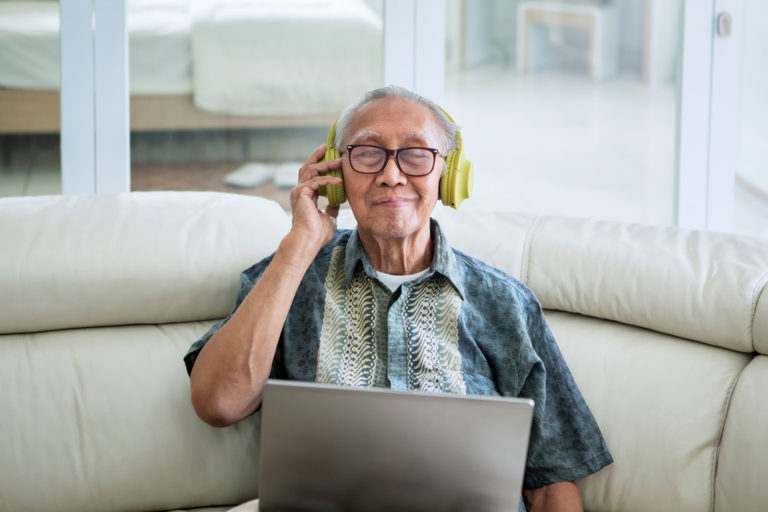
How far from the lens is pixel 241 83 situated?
2939mm

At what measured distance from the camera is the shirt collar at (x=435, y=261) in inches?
71.8

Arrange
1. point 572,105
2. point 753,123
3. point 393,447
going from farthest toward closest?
point 572,105 → point 753,123 → point 393,447

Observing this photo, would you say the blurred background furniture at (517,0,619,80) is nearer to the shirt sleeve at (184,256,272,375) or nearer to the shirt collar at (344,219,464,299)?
the shirt collar at (344,219,464,299)

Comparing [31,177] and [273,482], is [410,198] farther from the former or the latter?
[31,177]

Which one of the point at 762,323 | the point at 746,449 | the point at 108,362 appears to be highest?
the point at 762,323

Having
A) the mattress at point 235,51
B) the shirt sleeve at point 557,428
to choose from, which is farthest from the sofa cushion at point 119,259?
the mattress at point 235,51

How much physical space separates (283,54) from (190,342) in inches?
52.2

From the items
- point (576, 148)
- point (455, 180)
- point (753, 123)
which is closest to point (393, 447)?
point (455, 180)

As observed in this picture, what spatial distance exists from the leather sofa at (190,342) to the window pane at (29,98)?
2.80ft

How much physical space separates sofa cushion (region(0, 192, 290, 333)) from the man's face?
1.08 ft

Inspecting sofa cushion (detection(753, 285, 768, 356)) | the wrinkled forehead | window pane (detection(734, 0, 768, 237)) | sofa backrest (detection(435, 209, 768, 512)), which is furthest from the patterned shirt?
window pane (detection(734, 0, 768, 237))

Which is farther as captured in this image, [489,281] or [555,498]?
[489,281]

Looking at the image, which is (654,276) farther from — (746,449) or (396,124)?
(396,124)

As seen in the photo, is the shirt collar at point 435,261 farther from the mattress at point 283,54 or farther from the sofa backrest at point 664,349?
the mattress at point 283,54
